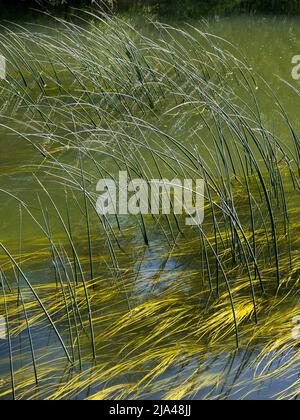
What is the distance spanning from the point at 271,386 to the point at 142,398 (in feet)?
1.30

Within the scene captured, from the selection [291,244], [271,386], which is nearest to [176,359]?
[271,386]

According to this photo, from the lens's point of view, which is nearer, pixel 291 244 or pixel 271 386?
pixel 271 386

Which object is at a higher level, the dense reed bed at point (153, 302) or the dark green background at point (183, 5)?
the dark green background at point (183, 5)

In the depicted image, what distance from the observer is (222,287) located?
9.22ft

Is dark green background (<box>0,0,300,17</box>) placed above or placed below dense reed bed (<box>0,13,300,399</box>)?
above

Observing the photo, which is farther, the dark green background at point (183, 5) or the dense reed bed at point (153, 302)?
the dark green background at point (183, 5)

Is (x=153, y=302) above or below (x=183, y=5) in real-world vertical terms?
below

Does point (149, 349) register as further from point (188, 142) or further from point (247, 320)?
point (188, 142)

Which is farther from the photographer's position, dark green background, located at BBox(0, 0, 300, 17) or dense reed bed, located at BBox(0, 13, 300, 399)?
dark green background, located at BBox(0, 0, 300, 17)

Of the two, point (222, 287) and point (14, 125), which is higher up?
point (14, 125)

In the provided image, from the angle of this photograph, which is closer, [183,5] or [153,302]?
[153,302]
